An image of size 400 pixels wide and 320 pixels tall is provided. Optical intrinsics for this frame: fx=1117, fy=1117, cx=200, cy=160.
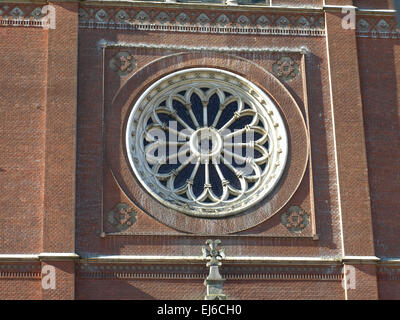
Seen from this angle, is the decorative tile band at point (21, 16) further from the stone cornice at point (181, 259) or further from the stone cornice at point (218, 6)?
the stone cornice at point (181, 259)

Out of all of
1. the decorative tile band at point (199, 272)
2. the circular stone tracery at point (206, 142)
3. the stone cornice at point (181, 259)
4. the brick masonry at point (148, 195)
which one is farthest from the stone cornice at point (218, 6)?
the decorative tile band at point (199, 272)

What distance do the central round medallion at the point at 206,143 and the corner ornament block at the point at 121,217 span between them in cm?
225

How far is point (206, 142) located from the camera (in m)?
27.1

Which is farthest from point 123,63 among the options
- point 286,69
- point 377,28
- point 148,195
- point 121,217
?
point 377,28

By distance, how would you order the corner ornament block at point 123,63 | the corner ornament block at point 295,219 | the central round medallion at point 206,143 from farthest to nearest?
1. the corner ornament block at point 123,63
2. the central round medallion at point 206,143
3. the corner ornament block at point 295,219

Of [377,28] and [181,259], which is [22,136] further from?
[377,28]

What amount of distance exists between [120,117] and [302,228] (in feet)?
16.7

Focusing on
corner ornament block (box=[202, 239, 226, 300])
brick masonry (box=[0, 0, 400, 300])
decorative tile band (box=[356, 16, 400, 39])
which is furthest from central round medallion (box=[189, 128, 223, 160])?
decorative tile band (box=[356, 16, 400, 39])

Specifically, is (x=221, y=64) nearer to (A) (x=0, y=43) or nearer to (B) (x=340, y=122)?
(B) (x=340, y=122)

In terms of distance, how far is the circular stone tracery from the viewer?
87.1ft

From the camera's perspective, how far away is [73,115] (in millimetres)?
26375

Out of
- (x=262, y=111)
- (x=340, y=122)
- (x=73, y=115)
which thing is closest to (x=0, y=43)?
(x=73, y=115)

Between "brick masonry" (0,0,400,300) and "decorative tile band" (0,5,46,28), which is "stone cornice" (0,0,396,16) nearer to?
"brick masonry" (0,0,400,300)

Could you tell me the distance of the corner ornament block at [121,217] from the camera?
25844 millimetres
